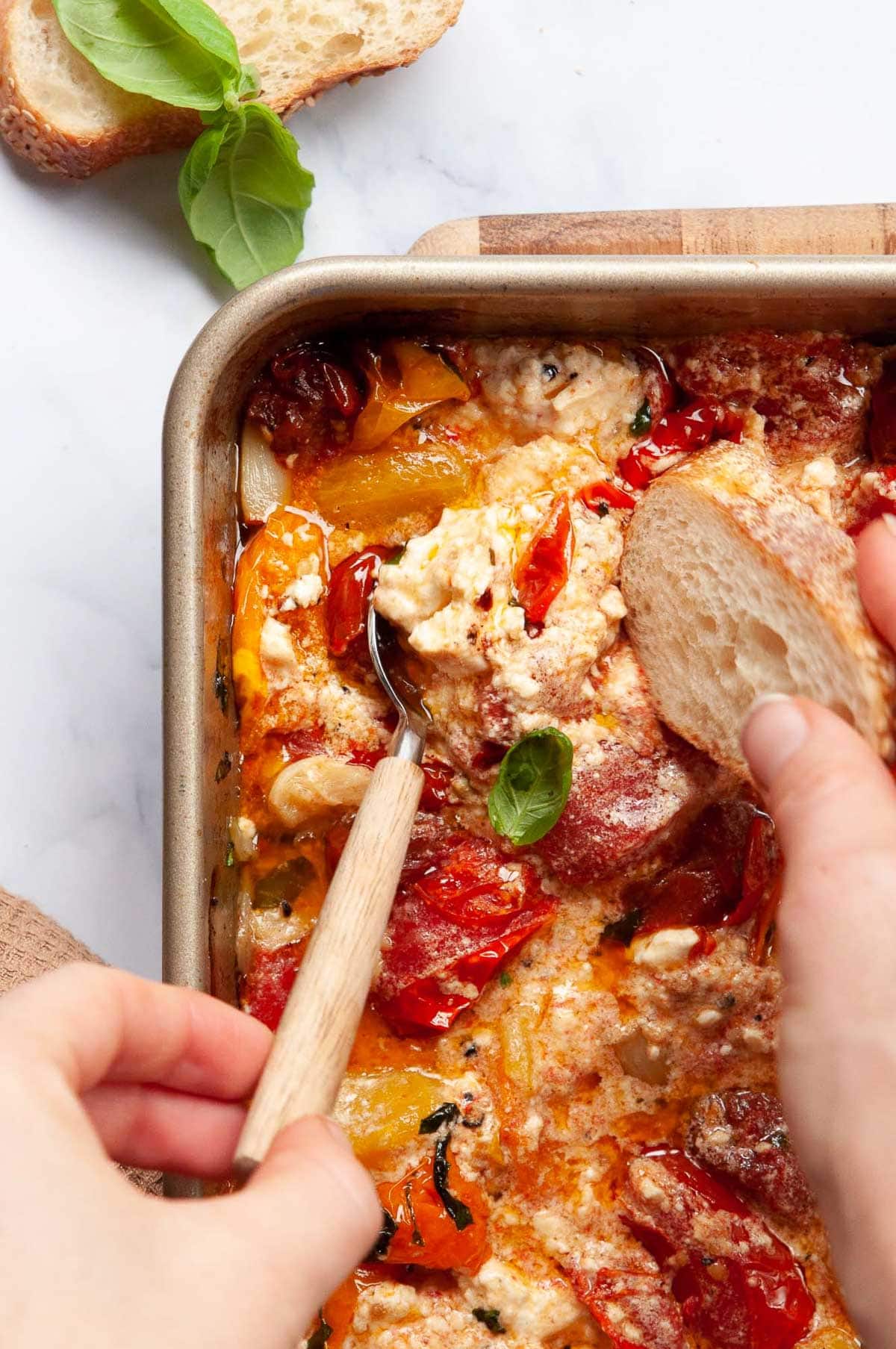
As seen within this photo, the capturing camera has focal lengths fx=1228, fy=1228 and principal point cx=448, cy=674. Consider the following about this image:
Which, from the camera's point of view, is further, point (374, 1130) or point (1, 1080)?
point (374, 1130)

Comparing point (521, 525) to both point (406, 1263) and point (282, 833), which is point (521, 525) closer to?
point (282, 833)

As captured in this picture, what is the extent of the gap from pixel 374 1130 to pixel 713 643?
1180 mm

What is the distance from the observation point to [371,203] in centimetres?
292

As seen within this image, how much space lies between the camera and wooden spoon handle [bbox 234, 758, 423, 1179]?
5.97 ft

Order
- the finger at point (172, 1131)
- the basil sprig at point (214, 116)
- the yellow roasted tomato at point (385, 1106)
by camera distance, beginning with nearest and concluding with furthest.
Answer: the finger at point (172, 1131) < the yellow roasted tomato at point (385, 1106) < the basil sprig at point (214, 116)

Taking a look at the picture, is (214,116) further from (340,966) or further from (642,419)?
(340,966)

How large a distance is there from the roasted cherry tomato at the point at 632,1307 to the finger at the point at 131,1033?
105 centimetres

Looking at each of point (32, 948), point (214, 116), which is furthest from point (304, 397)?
point (32, 948)

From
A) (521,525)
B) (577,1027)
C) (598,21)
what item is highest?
(598,21)

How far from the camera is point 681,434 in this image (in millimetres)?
2541

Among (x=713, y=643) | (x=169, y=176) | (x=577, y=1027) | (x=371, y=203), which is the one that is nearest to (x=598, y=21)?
(x=371, y=203)

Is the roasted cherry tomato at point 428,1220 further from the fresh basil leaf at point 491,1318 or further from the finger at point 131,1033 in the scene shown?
the finger at point 131,1033

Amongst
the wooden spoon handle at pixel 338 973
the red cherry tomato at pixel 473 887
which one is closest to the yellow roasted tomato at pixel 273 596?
the wooden spoon handle at pixel 338 973

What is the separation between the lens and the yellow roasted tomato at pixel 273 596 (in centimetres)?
252
